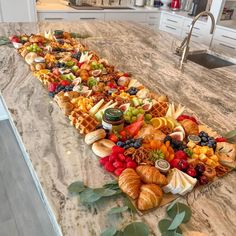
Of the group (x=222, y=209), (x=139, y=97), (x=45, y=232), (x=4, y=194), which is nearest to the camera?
(x=222, y=209)

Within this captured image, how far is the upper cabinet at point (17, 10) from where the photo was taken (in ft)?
11.2

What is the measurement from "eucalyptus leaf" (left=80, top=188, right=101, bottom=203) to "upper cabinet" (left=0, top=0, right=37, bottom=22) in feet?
11.2

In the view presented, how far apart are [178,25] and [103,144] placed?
3.64m

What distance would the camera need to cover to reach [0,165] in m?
2.16

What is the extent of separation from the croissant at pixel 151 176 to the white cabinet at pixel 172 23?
361 cm

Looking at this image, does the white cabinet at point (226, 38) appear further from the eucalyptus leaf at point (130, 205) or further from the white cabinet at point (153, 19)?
the eucalyptus leaf at point (130, 205)

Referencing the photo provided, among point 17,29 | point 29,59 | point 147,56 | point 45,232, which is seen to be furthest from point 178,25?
point 45,232

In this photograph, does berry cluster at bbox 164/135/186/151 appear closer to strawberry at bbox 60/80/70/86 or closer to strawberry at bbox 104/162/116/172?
strawberry at bbox 104/162/116/172

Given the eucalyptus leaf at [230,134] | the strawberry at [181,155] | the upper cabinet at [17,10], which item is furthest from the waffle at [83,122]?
the upper cabinet at [17,10]

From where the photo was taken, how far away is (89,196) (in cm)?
80

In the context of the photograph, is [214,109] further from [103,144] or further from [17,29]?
[17,29]

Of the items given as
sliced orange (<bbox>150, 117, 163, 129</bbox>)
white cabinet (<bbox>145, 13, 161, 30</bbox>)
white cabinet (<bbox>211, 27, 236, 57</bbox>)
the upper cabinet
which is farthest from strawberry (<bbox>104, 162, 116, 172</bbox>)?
white cabinet (<bbox>145, 13, 161, 30</bbox>)

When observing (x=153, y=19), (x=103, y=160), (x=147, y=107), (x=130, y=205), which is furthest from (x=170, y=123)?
(x=153, y=19)

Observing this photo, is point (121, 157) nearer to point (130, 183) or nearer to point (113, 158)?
point (113, 158)
